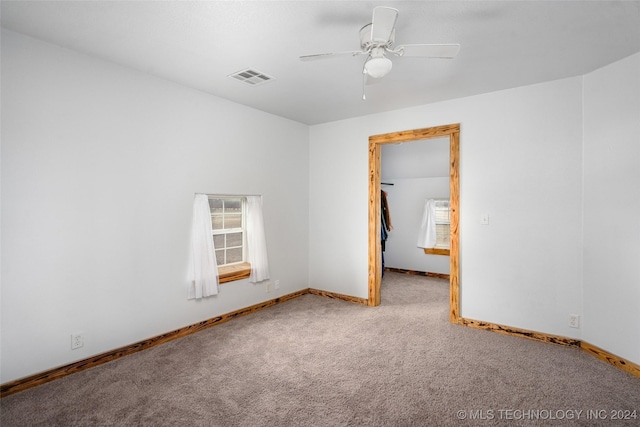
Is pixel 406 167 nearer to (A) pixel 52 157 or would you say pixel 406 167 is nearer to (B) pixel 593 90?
(B) pixel 593 90

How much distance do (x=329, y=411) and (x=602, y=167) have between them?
3.16 meters

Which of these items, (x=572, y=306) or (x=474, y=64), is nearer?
(x=474, y=64)

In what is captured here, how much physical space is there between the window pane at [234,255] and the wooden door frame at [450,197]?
5.91ft

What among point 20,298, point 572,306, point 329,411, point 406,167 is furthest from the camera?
point 406,167

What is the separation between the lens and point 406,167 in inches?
241

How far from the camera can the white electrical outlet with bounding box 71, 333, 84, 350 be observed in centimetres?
255

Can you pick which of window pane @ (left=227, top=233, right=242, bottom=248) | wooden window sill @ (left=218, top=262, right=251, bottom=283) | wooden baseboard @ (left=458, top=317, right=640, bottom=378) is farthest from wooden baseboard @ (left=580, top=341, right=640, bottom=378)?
window pane @ (left=227, top=233, right=242, bottom=248)

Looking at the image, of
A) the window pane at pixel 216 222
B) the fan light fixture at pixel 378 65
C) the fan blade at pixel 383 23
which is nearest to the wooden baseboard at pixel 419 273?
the window pane at pixel 216 222

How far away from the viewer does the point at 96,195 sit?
105 inches

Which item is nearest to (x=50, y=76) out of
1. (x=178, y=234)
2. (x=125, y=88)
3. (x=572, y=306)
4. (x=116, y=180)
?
(x=125, y=88)

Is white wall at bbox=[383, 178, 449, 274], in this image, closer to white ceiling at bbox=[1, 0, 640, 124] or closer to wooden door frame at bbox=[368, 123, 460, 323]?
wooden door frame at bbox=[368, 123, 460, 323]

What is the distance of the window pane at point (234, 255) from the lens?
4098 millimetres

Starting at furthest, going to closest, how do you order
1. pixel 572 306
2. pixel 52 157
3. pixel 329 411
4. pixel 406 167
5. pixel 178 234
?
pixel 406 167 → pixel 178 234 → pixel 572 306 → pixel 52 157 → pixel 329 411

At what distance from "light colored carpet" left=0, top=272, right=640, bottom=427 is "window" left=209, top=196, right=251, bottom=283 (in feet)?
2.30
